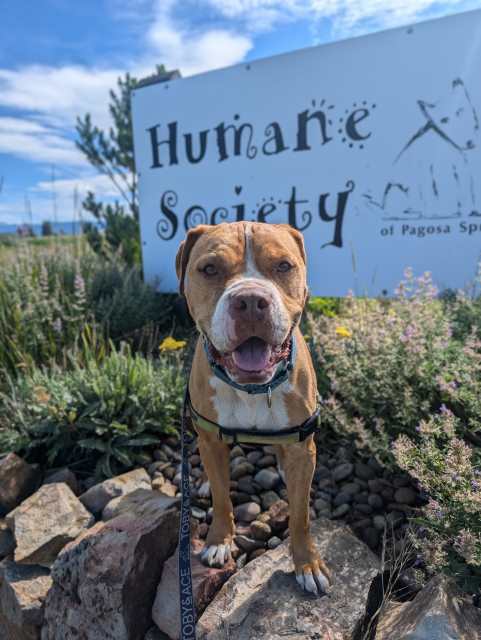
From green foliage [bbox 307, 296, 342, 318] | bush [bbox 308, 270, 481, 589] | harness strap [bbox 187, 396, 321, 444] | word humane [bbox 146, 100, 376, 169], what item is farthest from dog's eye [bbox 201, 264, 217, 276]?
word humane [bbox 146, 100, 376, 169]

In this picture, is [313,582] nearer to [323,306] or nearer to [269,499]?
[269,499]

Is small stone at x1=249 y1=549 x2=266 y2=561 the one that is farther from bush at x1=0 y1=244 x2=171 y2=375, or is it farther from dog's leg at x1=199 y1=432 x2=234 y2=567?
bush at x1=0 y1=244 x2=171 y2=375

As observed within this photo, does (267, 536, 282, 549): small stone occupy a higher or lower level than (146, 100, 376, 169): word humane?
lower

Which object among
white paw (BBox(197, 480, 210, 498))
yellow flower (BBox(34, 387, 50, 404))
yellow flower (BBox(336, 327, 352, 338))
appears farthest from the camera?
yellow flower (BBox(336, 327, 352, 338))

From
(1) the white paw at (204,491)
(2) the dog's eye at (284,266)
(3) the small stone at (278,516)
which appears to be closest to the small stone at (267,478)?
(3) the small stone at (278,516)

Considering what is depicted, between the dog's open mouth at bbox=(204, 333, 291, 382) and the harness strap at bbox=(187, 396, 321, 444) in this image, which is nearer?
the dog's open mouth at bbox=(204, 333, 291, 382)

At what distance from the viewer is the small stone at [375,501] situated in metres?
2.26

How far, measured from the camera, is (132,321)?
4562mm

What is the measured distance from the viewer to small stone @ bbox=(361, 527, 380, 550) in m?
2.08

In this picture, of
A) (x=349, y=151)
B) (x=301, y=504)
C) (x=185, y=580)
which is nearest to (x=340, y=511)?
(x=301, y=504)

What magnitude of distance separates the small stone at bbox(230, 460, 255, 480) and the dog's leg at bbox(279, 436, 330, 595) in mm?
793

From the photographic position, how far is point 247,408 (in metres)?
1.82

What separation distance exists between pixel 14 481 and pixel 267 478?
1.47 meters

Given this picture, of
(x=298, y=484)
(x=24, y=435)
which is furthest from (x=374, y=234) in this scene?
(x=24, y=435)
